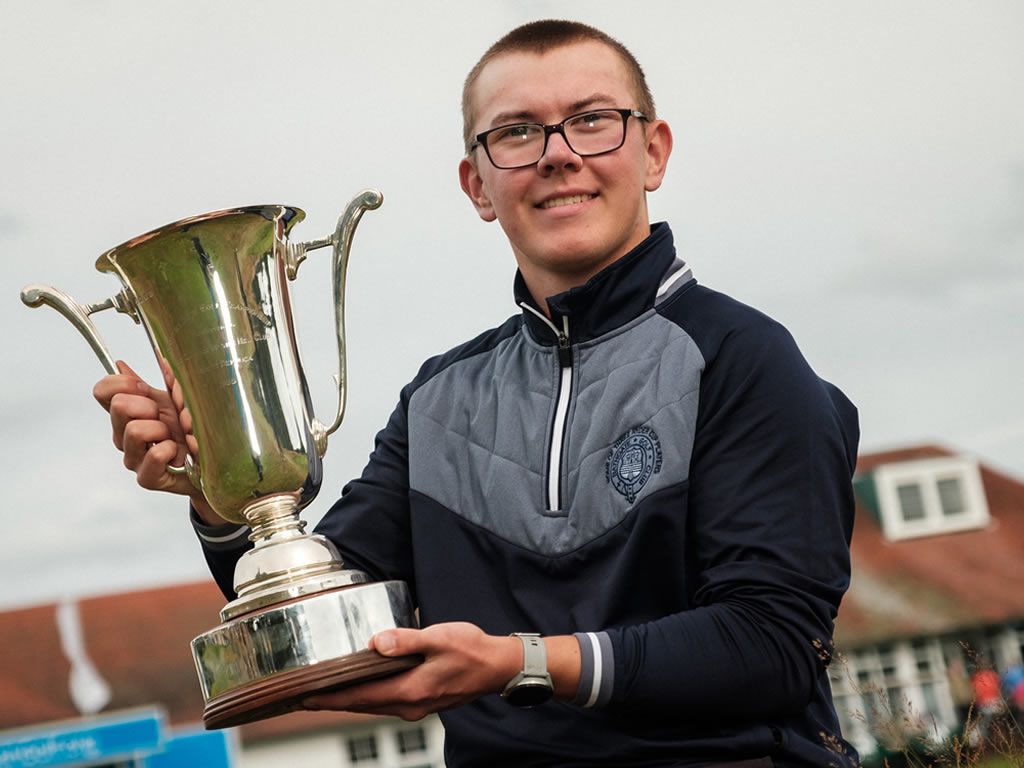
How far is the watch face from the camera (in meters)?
2.88

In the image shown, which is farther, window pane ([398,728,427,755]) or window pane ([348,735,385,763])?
window pane ([398,728,427,755])

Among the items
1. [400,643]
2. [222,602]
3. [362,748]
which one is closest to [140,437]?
[400,643]

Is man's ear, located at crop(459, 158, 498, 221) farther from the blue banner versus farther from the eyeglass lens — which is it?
the blue banner

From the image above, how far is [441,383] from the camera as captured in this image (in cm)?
379

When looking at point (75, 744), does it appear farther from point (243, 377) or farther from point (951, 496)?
point (243, 377)

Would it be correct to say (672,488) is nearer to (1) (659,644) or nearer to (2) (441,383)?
(1) (659,644)

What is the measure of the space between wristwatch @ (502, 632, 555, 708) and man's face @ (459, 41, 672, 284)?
38.0 inches

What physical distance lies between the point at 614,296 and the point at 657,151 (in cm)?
45

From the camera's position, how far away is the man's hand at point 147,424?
336cm

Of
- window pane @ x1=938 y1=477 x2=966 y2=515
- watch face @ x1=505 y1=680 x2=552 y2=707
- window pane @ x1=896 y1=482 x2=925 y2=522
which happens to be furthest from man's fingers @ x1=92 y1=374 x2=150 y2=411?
window pane @ x1=938 y1=477 x2=966 y2=515

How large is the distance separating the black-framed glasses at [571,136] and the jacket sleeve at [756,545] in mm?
514

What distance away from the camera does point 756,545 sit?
3.13 metres

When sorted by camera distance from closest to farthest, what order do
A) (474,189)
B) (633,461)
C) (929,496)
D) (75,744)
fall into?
(633,461), (474,189), (75,744), (929,496)

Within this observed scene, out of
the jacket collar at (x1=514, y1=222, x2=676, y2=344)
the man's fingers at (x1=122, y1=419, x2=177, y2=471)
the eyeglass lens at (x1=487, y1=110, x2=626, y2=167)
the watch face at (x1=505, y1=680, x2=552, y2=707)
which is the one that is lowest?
the watch face at (x1=505, y1=680, x2=552, y2=707)
